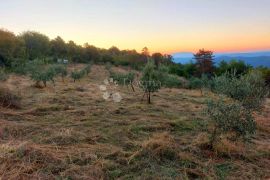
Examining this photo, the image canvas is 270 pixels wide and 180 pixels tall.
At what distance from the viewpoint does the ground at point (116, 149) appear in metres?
6.61

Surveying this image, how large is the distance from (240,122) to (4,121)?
7933 millimetres

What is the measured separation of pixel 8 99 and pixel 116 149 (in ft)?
24.9

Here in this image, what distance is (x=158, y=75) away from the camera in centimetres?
1695

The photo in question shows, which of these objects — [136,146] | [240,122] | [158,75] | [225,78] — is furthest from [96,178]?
[158,75]

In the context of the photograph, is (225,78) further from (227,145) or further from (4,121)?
(4,121)

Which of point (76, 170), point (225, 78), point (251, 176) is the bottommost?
point (251, 176)

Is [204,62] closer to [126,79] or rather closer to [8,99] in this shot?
[126,79]

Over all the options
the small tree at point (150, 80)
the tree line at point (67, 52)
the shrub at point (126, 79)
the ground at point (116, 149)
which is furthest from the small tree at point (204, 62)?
the ground at point (116, 149)

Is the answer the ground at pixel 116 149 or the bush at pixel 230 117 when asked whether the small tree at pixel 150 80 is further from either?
the bush at pixel 230 117

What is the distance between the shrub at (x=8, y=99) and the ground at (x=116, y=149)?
609 mm

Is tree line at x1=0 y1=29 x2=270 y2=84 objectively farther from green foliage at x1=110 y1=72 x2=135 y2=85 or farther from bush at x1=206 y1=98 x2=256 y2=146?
bush at x1=206 y1=98 x2=256 y2=146

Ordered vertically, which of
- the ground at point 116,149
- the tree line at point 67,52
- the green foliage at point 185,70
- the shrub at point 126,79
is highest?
the tree line at point 67,52

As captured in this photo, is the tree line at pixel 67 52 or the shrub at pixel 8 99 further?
the tree line at pixel 67 52

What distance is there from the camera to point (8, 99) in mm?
13328
